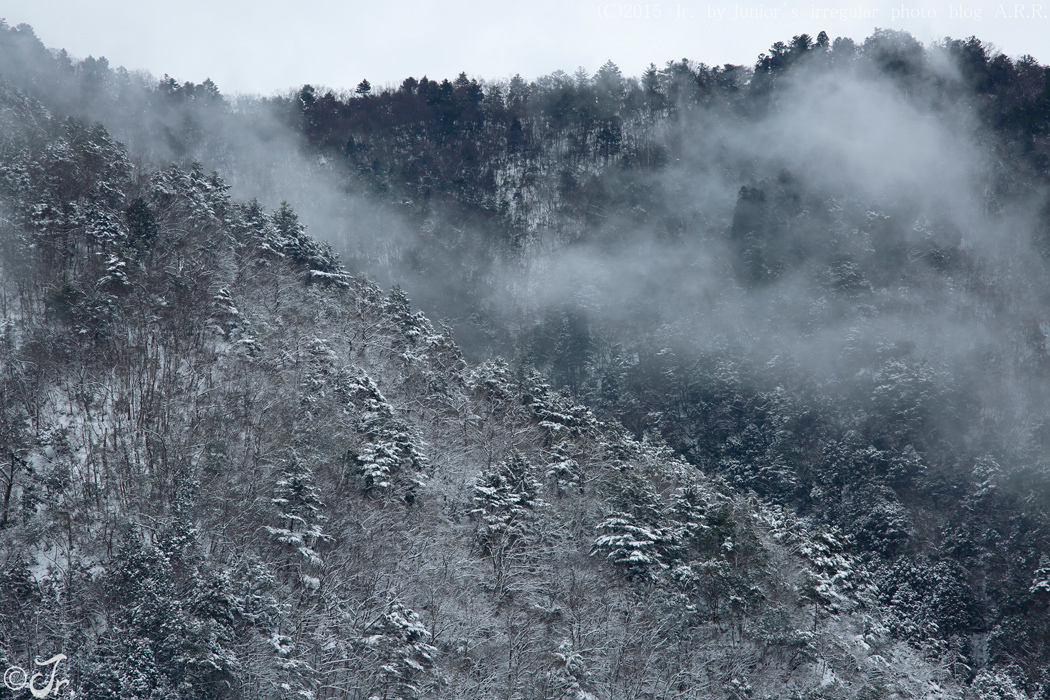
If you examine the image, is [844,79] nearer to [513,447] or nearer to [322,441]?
[513,447]

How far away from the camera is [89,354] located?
22.3 meters

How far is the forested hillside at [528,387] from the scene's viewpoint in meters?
18.0

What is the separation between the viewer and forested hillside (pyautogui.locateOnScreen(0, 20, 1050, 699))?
59.2 ft

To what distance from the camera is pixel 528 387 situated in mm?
30109
